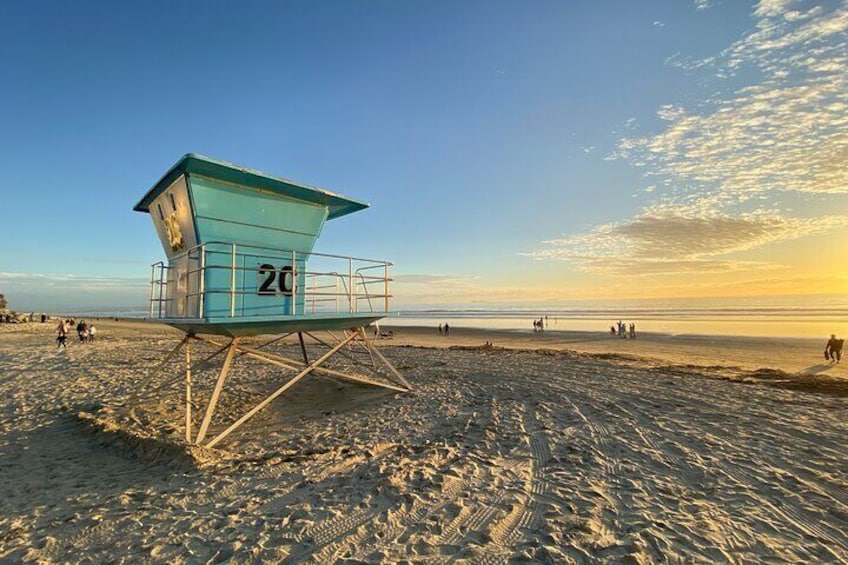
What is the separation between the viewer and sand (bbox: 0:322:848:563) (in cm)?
394

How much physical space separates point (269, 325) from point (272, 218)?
2.32 m

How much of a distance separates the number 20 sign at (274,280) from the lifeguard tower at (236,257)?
0.02 m

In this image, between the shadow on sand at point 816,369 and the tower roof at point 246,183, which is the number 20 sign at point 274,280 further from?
the shadow on sand at point 816,369

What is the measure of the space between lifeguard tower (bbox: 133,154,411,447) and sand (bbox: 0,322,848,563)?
1415 millimetres

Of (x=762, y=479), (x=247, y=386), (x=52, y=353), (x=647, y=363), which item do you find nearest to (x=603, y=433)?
(x=762, y=479)

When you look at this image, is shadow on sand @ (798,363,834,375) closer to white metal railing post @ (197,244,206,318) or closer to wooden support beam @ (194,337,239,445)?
wooden support beam @ (194,337,239,445)

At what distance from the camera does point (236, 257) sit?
7.85 m

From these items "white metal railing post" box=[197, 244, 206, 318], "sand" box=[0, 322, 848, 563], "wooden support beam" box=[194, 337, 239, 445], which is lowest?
"sand" box=[0, 322, 848, 563]

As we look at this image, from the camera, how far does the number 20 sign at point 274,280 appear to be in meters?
8.21

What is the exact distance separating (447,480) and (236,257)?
552cm

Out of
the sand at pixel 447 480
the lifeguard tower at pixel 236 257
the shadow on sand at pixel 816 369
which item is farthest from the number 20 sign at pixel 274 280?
the shadow on sand at pixel 816 369

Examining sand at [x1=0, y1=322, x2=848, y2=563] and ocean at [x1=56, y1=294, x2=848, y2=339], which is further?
ocean at [x1=56, y1=294, x2=848, y2=339]

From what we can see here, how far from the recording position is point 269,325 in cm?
741

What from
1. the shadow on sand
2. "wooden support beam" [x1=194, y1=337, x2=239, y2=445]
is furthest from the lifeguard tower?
the shadow on sand
